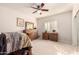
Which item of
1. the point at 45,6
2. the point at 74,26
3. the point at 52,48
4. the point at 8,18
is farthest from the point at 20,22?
the point at 74,26

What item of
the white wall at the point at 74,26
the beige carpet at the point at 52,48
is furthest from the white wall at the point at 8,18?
the white wall at the point at 74,26

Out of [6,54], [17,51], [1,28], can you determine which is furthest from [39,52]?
[1,28]

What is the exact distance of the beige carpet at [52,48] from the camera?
132 cm

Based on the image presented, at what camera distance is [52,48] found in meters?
1.35

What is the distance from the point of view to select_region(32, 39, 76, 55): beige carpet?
1.32m

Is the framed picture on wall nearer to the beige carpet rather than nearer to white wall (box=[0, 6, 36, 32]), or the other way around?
white wall (box=[0, 6, 36, 32])

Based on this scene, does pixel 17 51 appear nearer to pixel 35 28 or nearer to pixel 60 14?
pixel 35 28

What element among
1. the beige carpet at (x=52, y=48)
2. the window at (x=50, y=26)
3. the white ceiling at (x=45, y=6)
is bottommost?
the beige carpet at (x=52, y=48)

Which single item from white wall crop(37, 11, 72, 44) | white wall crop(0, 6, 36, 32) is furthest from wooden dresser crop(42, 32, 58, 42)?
white wall crop(0, 6, 36, 32)

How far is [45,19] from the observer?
1.45 meters

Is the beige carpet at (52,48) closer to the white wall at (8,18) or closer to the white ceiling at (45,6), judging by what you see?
the white wall at (8,18)

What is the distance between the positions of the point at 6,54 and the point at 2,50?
0.08m

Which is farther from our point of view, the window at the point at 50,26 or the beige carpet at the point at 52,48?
the window at the point at 50,26

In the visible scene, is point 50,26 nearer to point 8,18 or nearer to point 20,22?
point 20,22
